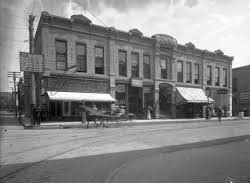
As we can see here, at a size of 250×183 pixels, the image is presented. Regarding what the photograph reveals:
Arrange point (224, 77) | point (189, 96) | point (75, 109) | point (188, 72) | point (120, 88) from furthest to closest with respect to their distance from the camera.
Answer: point (224, 77) → point (188, 72) → point (189, 96) → point (120, 88) → point (75, 109)

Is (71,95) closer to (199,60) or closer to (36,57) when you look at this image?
(36,57)

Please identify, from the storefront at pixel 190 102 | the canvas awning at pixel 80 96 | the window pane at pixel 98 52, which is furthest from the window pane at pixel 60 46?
the storefront at pixel 190 102

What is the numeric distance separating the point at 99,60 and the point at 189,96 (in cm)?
1266

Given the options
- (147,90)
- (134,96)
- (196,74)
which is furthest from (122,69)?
(196,74)

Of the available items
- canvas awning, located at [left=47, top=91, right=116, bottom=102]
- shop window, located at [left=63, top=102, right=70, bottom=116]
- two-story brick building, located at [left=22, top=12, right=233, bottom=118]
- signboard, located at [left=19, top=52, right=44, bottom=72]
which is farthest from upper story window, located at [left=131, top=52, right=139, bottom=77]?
signboard, located at [left=19, top=52, right=44, bottom=72]

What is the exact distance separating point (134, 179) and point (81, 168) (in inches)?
60.7

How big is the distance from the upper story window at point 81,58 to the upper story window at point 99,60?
1261mm

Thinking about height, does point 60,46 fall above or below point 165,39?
below

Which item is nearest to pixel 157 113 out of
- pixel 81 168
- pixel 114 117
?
pixel 114 117

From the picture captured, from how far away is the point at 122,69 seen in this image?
22359mm

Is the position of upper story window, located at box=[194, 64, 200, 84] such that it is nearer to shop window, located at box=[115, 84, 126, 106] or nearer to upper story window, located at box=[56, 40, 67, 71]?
shop window, located at box=[115, 84, 126, 106]

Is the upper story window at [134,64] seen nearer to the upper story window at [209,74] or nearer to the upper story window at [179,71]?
the upper story window at [179,71]

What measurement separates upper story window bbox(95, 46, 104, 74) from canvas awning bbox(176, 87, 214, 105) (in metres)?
10.8

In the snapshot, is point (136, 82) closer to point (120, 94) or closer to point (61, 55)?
point (120, 94)
